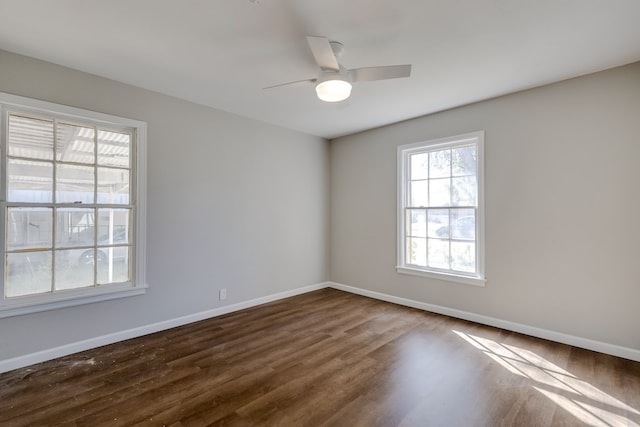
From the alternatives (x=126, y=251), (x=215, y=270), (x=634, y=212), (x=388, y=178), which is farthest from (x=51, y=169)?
(x=634, y=212)

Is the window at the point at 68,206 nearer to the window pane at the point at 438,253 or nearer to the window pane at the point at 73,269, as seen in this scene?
the window pane at the point at 73,269

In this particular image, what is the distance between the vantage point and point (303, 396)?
2049 mm

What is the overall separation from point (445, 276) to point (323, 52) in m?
3.03

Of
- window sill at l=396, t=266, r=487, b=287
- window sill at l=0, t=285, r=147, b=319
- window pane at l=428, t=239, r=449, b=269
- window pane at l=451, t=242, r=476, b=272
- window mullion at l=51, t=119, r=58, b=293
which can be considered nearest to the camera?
window sill at l=0, t=285, r=147, b=319

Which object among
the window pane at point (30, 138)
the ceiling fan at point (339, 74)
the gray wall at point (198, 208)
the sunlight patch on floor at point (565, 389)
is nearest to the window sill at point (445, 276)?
the sunlight patch on floor at point (565, 389)

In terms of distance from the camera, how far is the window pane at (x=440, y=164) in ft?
12.4

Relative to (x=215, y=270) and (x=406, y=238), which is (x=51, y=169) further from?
(x=406, y=238)

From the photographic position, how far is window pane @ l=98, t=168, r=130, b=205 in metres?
2.90

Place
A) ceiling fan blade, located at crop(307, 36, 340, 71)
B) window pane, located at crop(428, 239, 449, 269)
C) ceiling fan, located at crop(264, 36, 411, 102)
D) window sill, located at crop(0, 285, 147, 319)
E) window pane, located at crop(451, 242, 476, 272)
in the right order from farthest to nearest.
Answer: window pane, located at crop(428, 239, 449, 269) → window pane, located at crop(451, 242, 476, 272) → window sill, located at crop(0, 285, 147, 319) → ceiling fan, located at crop(264, 36, 411, 102) → ceiling fan blade, located at crop(307, 36, 340, 71)

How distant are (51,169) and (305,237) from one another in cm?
319

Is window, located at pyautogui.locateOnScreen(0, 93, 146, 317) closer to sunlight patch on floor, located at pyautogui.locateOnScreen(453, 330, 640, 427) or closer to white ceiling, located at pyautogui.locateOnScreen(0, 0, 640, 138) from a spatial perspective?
white ceiling, located at pyautogui.locateOnScreen(0, 0, 640, 138)

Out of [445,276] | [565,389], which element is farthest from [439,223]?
[565,389]

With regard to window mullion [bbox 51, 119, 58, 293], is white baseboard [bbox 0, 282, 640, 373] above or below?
below

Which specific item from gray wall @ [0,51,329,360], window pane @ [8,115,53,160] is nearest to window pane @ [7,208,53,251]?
window pane @ [8,115,53,160]
